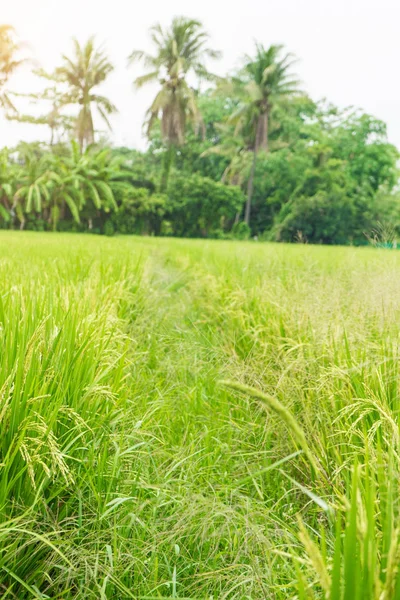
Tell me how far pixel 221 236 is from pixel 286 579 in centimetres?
2749

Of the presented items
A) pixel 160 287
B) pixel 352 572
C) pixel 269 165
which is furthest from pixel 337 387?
pixel 269 165

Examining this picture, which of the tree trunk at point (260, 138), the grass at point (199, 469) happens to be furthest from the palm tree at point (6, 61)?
the grass at point (199, 469)

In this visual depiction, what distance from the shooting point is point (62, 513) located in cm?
143

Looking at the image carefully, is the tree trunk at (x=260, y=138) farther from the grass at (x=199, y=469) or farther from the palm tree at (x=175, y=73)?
the grass at (x=199, y=469)

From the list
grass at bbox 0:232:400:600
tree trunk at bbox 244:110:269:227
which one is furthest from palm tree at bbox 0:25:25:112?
grass at bbox 0:232:400:600

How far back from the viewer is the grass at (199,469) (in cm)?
104

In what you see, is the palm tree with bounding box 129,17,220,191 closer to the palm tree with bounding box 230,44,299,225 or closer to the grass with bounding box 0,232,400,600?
the palm tree with bounding box 230,44,299,225

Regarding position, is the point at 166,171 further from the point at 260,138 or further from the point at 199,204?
the point at 260,138

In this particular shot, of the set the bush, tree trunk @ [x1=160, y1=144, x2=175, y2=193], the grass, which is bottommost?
the grass

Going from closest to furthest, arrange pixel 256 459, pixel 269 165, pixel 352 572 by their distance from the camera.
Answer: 1. pixel 352 572
2. pixel 256 459
3. pixel 269 165

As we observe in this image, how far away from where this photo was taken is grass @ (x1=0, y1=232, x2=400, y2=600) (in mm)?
1043

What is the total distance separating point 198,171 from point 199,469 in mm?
31501

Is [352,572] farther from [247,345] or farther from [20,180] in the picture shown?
[20,180]

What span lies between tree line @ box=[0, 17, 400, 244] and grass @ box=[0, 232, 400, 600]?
820 inches
